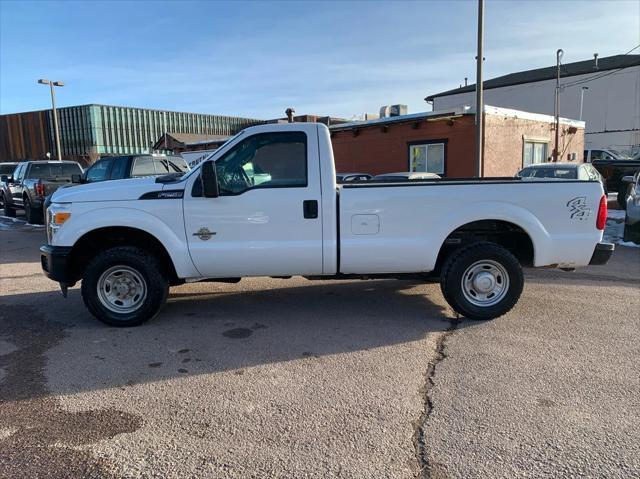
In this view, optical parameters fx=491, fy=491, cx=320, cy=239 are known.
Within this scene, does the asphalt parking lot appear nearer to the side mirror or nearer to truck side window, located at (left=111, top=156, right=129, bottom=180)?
the side mirror

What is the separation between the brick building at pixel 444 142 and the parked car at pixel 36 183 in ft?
38.3

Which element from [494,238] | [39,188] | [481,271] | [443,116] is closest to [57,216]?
[481,271]

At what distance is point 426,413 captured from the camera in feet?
10.9

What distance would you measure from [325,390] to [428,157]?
17.3 m

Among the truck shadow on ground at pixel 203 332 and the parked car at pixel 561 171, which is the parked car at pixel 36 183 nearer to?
the truck shadow on ground at pixel 203 332

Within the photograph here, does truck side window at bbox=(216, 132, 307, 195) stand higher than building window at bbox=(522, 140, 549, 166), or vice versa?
building window at bbox=(522, 140, 549, 166)

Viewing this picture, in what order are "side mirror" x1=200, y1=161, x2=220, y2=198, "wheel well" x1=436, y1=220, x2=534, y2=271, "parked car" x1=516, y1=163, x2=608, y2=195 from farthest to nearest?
"parked car" x1=516, y1=163, x2=608, y2=195
"wheel well" x1=436, y1=220, x2=534, y2=271
"side mirror" x1=200, y1=161, x2=220, y2=198

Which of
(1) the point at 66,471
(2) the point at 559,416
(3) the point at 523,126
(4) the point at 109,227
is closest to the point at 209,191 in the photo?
(4) the point at 109,227

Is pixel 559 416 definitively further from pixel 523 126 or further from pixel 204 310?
pixel 523 126

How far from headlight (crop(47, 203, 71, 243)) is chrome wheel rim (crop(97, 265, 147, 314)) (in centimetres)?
68

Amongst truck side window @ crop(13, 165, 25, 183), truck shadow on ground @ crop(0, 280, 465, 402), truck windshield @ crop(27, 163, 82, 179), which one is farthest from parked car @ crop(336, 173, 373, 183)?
truck side window @ crop(13, 165, 25, 183)

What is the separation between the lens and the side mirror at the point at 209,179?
15.7 ft

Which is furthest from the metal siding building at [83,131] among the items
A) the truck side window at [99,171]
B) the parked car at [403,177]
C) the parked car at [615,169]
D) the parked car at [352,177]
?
the parked car at [403,177]

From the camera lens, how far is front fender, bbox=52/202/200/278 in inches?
196
